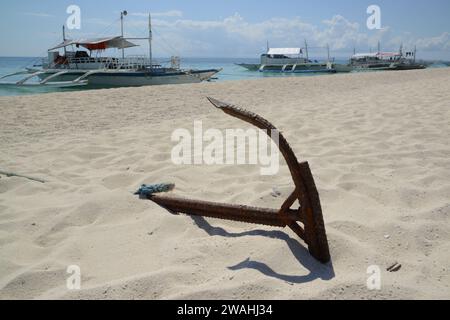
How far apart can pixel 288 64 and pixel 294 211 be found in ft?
156

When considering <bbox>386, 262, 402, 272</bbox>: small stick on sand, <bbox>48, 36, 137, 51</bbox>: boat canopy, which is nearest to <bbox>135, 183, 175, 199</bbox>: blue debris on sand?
<bbox>386, 262, 402, 272</bbox>: small stick on sand

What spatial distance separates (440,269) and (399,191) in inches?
33.0

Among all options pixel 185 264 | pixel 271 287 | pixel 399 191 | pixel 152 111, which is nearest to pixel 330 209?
pixel 399 191

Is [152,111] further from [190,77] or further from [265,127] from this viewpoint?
[190,77]

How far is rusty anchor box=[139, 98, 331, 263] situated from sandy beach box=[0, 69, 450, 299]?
0.28 ft

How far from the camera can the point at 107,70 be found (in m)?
25.0

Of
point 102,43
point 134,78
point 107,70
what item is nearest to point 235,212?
point 134,78

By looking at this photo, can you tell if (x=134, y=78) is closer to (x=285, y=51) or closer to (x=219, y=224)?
(x=219, y=224)

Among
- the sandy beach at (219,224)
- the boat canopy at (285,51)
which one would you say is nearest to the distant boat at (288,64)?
the boat canopy at (285,51)

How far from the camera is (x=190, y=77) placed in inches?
936

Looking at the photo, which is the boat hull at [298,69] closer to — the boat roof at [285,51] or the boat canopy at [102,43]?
the boat roof at [285,51]

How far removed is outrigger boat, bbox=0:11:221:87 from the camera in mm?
22656

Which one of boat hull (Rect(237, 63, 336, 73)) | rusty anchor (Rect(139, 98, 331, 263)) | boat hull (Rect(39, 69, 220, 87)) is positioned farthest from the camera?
boat hull (Rect(237, 63, 336, 73))

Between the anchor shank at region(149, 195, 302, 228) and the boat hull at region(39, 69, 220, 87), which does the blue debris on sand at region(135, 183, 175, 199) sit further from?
the boat hull at region(39, 69, 220, 87)
